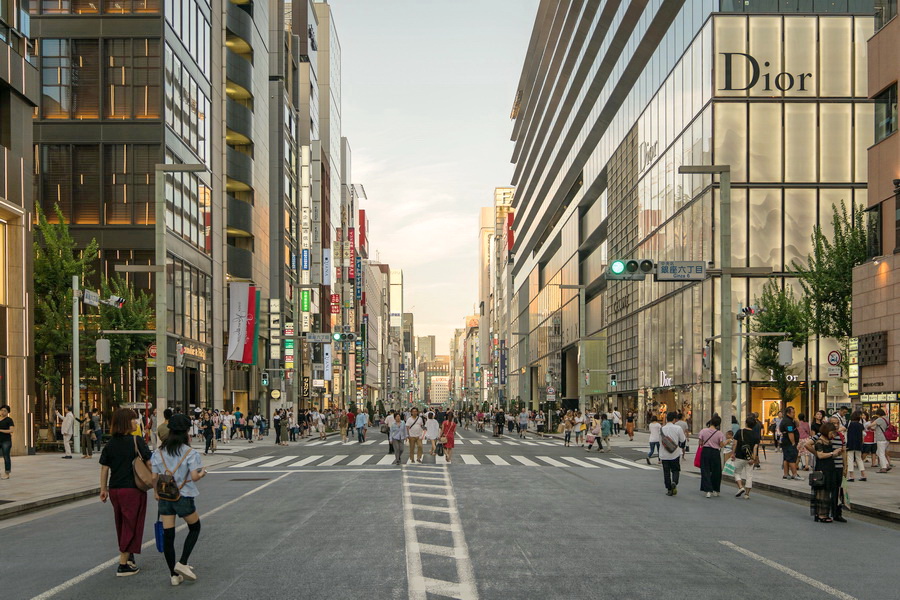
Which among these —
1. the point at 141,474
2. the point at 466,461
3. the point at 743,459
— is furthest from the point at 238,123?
the point at 141,474

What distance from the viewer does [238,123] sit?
6284 centimetres

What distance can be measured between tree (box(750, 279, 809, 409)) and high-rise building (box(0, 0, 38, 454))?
98.0 feet

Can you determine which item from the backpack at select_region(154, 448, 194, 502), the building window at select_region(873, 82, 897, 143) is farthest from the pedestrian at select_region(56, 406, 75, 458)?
the building window at select_region(873, 82, 897, 143)

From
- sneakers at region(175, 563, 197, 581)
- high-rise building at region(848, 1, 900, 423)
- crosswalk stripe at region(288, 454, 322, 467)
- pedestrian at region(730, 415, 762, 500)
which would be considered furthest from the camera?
high-rise building at region(848, 1, 900, 423)

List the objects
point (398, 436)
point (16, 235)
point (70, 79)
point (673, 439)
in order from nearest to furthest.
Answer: point (673, 439)
point (398, 436)
point (16, 235)
point (70, 79)

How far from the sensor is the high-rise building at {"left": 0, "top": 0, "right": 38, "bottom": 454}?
3259 cm

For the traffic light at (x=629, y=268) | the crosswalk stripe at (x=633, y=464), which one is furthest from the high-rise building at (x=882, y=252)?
the traffic light at (x=629, y=268)

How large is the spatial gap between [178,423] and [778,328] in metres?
Answer: 36.7

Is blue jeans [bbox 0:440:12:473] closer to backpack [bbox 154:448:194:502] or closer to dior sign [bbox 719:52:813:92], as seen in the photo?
backpack [bbox 154:448:194:502]

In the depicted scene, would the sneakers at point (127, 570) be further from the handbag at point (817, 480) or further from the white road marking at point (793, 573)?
the handbag at point (817, 480)

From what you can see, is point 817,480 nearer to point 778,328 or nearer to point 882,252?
point 882,252

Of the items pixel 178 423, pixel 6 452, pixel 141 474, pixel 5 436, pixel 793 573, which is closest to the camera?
pixel 178 423

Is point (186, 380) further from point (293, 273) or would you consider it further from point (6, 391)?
point (293, 273)

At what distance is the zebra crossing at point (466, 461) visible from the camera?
1179 inches
